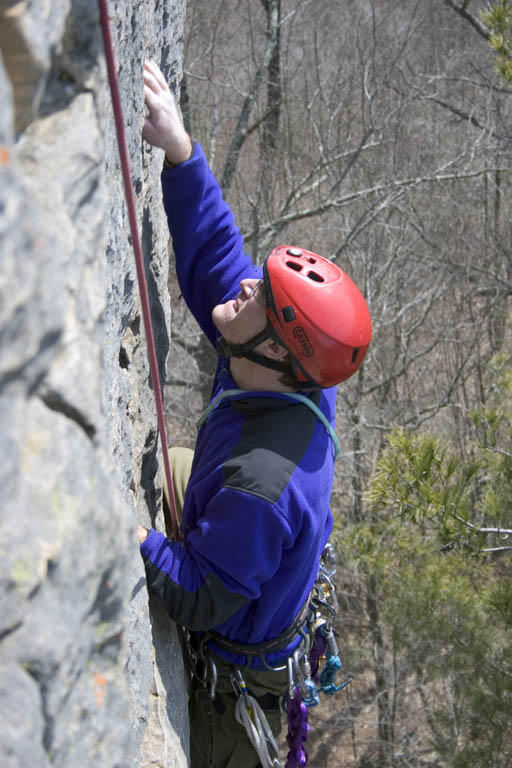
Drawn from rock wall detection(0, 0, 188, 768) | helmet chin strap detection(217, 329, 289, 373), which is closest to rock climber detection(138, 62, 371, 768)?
helmet chin strap detection(217, 329, 289, 373)

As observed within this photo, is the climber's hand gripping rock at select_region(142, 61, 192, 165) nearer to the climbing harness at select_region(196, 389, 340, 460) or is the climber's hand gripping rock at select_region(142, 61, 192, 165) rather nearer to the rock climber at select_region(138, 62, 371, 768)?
the rock climber at select_region(138, 62, 371, 768)

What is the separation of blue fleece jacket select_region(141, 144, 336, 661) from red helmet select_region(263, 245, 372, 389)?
157 mm

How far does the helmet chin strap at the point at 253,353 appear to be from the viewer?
229cm

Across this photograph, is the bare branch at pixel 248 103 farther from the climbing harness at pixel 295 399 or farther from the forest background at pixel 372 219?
the climbing harness at pixel 295 399

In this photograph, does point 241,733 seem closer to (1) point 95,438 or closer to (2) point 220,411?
(2) point 220,411

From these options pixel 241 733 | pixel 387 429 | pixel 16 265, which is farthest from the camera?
pixel 387 429

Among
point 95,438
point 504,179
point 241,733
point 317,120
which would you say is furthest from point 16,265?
point 504,179

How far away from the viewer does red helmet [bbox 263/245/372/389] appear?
87.4 inches

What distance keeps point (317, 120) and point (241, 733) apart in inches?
248

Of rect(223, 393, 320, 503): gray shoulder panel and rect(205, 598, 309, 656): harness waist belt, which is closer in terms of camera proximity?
rect(223, 393, 320, 503): gray shoulder panel

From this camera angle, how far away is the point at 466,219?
823 centimetres

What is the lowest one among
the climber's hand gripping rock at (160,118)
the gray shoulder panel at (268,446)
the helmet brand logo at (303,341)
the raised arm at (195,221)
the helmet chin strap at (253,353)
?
the gray shoulder panel at (268,446)

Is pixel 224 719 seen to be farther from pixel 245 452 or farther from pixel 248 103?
pixel 248 103

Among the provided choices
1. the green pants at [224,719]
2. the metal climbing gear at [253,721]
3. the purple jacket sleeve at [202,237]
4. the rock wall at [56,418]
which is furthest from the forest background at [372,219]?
the rock wall at [56,418]
